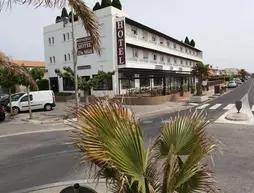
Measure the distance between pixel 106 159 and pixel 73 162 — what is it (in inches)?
310

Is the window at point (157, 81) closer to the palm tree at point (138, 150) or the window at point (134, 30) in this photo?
the window at point (134, 30)

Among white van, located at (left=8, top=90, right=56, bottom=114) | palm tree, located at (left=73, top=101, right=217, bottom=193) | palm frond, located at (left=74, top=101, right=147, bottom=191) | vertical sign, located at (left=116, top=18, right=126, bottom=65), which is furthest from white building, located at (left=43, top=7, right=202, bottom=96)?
palm frond, located at (left=74, top=101, right=147, bottom=191)

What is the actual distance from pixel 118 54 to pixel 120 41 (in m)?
1.44

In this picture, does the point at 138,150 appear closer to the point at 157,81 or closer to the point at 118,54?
the point at 118,54

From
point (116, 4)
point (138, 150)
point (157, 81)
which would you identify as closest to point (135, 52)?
point (116, 4)

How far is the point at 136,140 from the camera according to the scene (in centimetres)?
307

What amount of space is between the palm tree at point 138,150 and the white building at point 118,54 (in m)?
27.5

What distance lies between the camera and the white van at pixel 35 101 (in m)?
29.0

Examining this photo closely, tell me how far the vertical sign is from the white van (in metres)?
9.95

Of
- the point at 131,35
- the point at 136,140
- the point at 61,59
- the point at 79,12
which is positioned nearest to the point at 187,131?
the point at 136,140

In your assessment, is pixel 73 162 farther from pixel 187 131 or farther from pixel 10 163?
pixel 187 131

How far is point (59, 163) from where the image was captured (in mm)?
10547

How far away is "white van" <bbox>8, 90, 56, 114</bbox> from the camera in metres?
29.0

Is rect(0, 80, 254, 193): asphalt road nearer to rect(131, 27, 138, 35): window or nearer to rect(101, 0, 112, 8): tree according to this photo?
rect(101, 0, 112, 8): tree
